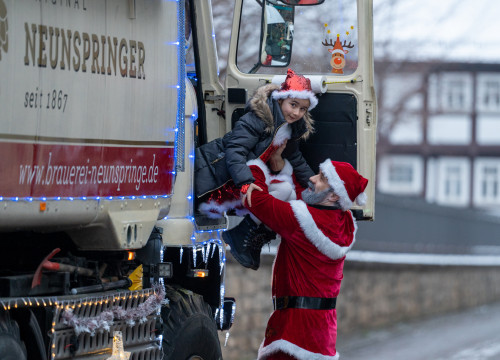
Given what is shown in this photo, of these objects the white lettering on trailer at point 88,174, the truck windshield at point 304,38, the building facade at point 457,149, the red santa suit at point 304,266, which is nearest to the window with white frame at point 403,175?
the building facade at point 457,149

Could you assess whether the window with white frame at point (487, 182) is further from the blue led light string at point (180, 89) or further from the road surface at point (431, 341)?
the blue led light string at point (180, 89)

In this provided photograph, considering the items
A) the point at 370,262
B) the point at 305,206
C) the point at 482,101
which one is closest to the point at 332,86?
the point at 305,206

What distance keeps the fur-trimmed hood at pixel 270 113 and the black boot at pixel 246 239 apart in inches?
24.2

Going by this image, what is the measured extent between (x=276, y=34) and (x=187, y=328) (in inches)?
85.4

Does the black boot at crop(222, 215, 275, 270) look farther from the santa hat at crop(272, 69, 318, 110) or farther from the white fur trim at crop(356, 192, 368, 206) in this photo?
the santa hat at crop(272, 69, 318, 110)

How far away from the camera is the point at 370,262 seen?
19.7 m

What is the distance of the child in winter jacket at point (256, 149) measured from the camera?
26.0 ft

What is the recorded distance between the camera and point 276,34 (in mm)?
8812

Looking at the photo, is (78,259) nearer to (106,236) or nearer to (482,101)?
(106,236)

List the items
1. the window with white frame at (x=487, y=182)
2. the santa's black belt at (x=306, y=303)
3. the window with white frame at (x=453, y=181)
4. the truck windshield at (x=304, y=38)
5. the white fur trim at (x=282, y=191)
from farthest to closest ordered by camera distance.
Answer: the window with white frame at (x=487, y=182) < the window with white frame at (x=453, y=181) < the truck windshield at (x=304, y=38) < the white fur trim at (x=282, y=191) < the santa's black belt at (x=306, y=303)

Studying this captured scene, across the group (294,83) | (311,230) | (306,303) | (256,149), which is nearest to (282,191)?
(256,149)

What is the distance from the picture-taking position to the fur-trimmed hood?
26.1 ft

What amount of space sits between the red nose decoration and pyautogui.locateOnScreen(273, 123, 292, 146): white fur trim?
23 cm

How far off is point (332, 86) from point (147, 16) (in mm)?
1825
